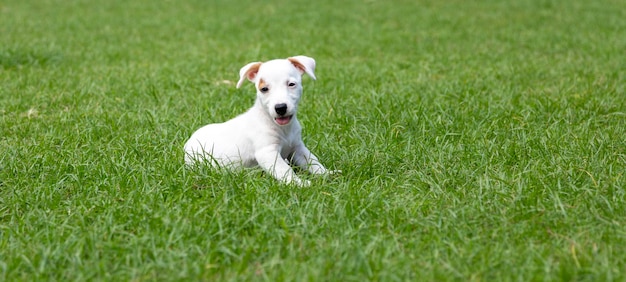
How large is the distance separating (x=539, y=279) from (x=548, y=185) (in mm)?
1188

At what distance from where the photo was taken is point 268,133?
4426 millimetres

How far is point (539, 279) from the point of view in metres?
2.93

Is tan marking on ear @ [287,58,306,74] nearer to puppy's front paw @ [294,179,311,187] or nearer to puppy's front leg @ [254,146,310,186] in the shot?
puppy's front leg @ [254,146,310,186]

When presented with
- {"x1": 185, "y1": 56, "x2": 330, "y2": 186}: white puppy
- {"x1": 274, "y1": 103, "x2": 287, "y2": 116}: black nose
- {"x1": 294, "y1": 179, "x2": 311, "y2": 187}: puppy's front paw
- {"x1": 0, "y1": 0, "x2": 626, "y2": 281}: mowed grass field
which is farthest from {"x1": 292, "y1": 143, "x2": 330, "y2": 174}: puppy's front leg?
{"x1": 274, "y1": 103, "x2": 287, "y2": 116}: black nose

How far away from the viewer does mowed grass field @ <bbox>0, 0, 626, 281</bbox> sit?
3.22 meters

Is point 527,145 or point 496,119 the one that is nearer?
point 527,145

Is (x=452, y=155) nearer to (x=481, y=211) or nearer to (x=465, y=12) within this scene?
(x=481, y=211)

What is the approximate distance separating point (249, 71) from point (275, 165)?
0.60m

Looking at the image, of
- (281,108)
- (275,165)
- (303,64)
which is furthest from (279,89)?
(275,165)

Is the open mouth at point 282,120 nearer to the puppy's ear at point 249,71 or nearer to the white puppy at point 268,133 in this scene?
the white puppy at point 268,133

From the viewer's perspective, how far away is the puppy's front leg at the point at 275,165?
420 cm

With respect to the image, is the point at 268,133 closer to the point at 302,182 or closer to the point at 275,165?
the point at 275,165

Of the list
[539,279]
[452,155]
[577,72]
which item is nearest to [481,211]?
[539,279]

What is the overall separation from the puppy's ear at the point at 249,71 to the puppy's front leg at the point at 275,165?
43 centimetres
